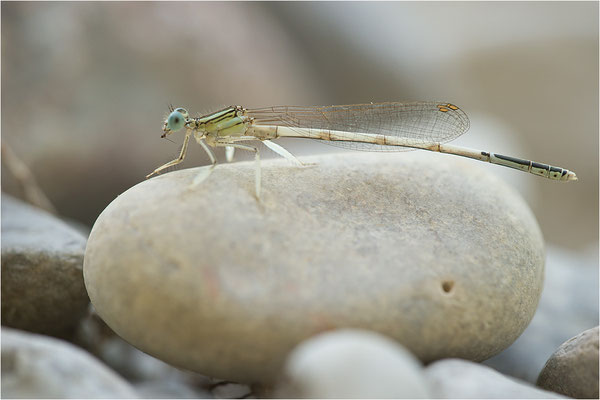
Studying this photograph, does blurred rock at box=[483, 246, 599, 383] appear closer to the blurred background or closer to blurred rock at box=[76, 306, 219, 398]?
the blurred background

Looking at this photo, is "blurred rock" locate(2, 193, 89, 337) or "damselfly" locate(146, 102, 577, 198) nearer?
"blurred rock" locate(2, 193, 89, 337)

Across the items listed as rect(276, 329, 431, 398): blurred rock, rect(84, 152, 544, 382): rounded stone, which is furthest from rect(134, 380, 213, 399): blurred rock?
rect(276, 329, 431, 398): blurred rock

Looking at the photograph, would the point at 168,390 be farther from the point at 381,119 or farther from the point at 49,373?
the point at 381,119

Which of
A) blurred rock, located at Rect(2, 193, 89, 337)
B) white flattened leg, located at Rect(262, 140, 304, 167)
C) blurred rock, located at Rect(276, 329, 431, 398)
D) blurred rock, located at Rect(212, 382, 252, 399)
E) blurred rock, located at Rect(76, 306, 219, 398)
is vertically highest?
white flattened leg, located at Rect(262, 140, 304, 167)

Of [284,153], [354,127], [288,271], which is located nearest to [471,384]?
[288,271]

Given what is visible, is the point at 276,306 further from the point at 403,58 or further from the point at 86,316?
the point at 403,58

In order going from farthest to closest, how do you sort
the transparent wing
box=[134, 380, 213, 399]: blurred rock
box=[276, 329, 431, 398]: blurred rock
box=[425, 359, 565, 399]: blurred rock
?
the transparent wing
box=[134, 380, 213, 399]: blurred rock
box=[425, 359, 565, 399]: blurred rock
box=[276, 329, 431, 398]: blurred rock
